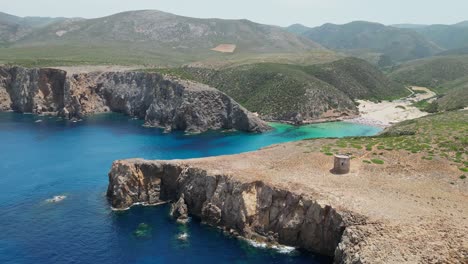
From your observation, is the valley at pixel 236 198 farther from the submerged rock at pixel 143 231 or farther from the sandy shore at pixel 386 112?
the sandy shore at pixel 386 112

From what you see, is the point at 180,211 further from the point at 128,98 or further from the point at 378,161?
the point at 128,98

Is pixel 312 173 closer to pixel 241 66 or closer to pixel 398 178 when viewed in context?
pixel 398 178

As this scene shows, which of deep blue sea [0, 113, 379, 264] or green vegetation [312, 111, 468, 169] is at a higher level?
green vegetation [312, 111, 468, 169]

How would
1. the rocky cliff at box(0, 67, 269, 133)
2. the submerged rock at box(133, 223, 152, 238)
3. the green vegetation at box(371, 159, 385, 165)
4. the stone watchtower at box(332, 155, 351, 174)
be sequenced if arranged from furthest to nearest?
the rocky cliff at box(0, 67, 269, 133)
the green vegetation at box(371, 159, 385, 165)
the stone watchtower at box(332, 155, 351, 174)
the submerged rock at box(133, 223, 152, 238)

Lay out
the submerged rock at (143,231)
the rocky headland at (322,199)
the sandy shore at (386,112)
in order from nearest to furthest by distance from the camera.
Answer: the rocky headland at (322,199) → the submerged rock at (143,231) → the sandy shore at (386,112)

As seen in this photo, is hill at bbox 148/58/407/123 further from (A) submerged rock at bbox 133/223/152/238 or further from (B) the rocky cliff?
(A) submerged rock at bbox 133/223/152/238

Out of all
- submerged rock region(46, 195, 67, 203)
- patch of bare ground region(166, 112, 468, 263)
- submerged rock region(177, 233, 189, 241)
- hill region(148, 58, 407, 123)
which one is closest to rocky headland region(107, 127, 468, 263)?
patch of bare ground region(166, 112, 468, 263)

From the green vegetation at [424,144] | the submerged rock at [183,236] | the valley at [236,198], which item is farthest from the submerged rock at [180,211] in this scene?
the green vegetation at [424,144]
